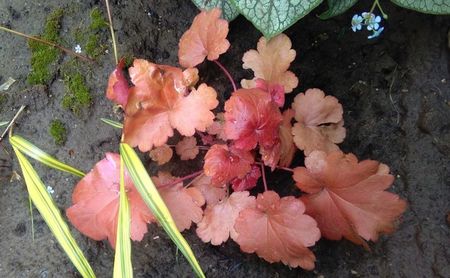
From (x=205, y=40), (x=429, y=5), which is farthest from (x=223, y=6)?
(x=429, y=5)

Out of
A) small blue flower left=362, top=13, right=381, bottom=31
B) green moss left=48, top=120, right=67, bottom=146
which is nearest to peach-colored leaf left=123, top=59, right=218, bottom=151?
green moss left=48, top=120, right=67, bottom=146

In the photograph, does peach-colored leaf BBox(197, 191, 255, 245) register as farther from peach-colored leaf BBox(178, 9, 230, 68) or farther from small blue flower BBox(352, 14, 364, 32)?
small blue flower BBox(352, 14, 364, 32)

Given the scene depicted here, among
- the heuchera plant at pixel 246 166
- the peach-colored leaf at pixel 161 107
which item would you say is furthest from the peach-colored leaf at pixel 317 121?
the peach-colored leaf at pixel 161 107

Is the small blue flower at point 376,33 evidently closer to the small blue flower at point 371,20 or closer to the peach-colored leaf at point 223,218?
the small blue flower at point 371,20

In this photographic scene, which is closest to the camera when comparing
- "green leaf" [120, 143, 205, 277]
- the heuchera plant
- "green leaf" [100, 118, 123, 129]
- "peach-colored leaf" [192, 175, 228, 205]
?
"green leaf" [120, 143, 205, 277]

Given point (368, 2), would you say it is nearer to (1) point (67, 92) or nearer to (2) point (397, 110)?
(2) point (397, 110)

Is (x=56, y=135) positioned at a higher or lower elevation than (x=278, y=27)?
lower

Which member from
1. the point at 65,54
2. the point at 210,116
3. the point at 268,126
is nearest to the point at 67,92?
the point at 65,54
